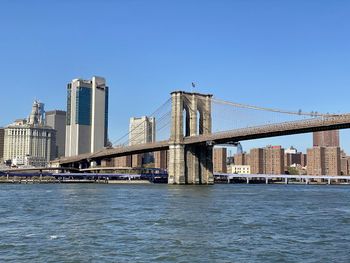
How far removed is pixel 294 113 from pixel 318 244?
62152 millimetres

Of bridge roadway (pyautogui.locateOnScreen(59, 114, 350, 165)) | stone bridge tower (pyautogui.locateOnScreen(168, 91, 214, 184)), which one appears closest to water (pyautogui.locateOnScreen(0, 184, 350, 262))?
bridge roadway (pyautogui.locateOnScreen(59, 114, 350, 165))

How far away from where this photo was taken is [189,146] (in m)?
84.9

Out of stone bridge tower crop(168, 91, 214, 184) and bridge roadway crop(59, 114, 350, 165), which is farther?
stone bridge tower crop(168, 91, 214, 184)

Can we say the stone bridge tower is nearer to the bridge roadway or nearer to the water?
the bridge roadway

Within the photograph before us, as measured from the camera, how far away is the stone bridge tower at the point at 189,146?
8369cm

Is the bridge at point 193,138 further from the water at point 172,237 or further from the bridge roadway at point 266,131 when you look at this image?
the water at point 172,237

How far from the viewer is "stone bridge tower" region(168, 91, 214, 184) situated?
83688 mm

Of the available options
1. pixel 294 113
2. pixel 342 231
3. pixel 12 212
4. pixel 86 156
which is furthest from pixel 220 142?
pixel 342 231

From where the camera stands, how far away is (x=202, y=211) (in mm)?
30406

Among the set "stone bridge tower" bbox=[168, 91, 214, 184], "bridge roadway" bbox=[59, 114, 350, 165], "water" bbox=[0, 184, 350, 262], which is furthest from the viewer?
"stone bridge tower" bbox=[168, 91, 214, 184]

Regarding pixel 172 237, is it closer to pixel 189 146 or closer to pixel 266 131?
pixel 266 131

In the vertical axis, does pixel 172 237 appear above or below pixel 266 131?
below

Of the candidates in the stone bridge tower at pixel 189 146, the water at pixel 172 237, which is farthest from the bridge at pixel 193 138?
the water at pixel 172 237

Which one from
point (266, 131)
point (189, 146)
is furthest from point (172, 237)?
point (189, 146)
